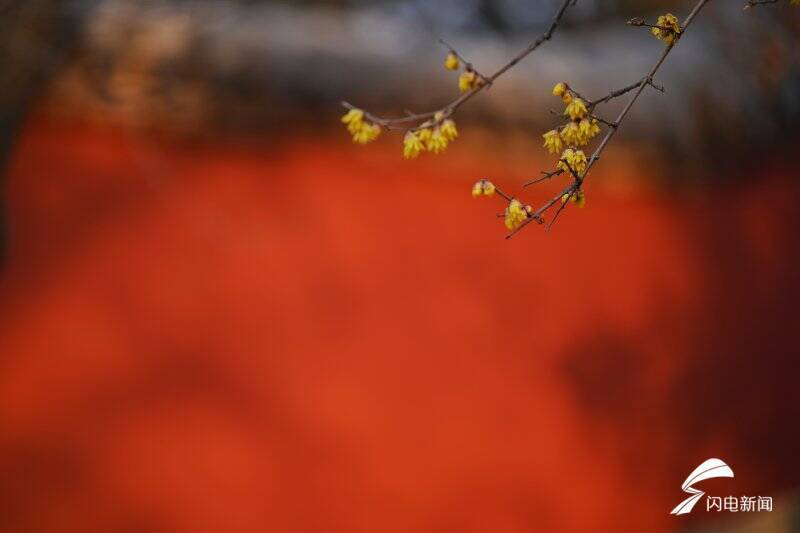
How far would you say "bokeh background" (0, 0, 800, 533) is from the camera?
1997mm

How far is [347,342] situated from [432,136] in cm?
144

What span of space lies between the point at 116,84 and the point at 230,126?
30 centimetres

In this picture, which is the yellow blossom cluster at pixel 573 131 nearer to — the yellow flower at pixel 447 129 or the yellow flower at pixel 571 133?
the yellow flower at pixel 571 133

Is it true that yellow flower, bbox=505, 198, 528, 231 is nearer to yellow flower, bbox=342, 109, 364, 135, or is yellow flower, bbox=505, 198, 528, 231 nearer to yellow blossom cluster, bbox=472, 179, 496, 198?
yellow blossom cluster, bbox=472, 179, 496, 198

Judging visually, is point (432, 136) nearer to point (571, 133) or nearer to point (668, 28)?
point (571, 133)

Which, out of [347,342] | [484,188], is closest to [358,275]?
[347,342]

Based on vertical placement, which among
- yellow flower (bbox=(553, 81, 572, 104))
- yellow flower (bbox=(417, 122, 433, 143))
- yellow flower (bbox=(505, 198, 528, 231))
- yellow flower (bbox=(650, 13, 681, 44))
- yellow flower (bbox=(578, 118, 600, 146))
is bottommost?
yellow flower (bbox=(505, 198, 528, 231))

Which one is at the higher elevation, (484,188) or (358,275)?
(358,275)

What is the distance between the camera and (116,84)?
1988mm

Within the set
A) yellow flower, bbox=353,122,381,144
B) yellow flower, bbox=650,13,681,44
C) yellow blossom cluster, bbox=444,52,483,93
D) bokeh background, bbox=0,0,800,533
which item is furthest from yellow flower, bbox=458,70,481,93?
bokeh background, bbox=0,0,800,533

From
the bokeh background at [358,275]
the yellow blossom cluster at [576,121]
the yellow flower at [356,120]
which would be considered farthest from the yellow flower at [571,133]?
the bokeh background at [358,275]

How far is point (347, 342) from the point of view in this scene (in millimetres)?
2223

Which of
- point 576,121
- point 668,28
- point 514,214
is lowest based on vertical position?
point 514,214

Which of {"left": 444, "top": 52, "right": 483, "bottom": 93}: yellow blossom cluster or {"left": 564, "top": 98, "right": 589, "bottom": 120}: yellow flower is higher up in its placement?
{"left": 444, "top": 52, "right": 483, "bottom": 93}: yellow blossom cluster
